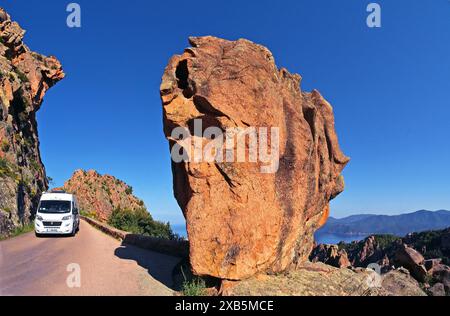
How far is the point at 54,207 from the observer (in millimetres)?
20938

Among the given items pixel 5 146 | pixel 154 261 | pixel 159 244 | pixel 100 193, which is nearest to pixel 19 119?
pixel 5 146

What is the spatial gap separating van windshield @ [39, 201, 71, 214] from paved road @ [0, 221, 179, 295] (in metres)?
2.58

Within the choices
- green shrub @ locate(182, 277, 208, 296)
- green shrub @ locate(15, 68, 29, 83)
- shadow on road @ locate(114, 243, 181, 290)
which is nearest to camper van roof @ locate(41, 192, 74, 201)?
shadow on road @ locate(114, 243, 181, 290)

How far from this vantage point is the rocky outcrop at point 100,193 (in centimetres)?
6009

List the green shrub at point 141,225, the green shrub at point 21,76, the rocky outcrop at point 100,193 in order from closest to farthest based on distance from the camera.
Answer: the green shrub at point 141,225 < the green shrub at point 21,76 < the rocky outcrop at point 100,193

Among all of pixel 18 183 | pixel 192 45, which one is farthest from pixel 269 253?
pixel 18 183

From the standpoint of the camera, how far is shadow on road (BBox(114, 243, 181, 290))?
37.6 ft

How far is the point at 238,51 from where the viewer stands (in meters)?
11.0

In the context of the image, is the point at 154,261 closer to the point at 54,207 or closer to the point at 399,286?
the point at 54,207

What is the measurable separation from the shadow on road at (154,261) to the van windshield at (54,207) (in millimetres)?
5634

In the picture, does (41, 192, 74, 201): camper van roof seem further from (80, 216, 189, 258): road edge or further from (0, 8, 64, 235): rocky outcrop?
(80, 216, 189, 258): road edge

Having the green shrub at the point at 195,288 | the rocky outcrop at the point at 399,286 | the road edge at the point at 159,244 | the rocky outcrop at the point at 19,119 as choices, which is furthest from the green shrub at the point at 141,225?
the green shrub at the point at 195,288

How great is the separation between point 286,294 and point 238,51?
24.5ft

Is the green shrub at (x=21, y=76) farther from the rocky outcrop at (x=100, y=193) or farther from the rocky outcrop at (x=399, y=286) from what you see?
the rocky outcrop at (x=399, y=286)
